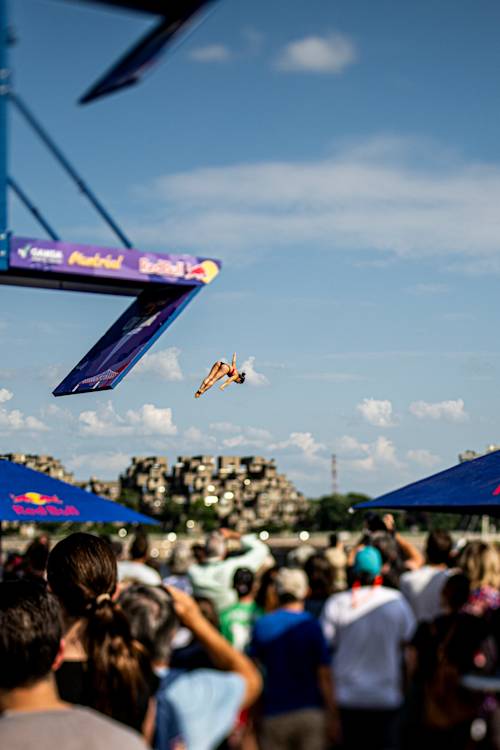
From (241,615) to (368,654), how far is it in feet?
3.55

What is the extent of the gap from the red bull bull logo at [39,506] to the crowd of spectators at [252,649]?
1.96 feet

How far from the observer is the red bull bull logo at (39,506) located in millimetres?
8148

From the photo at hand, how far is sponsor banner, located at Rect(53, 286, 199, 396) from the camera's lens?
4004 millimetres

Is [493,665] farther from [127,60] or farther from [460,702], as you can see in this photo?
[127,60]

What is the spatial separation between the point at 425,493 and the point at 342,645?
8.80 feet

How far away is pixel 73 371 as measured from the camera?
5.30 meters

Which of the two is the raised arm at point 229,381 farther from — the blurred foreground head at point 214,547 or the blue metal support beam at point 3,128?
the blurred foreground head at point 214,547

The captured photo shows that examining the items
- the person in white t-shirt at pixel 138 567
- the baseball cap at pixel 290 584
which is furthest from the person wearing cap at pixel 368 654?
the person in white t-shirt at pixel 138 567

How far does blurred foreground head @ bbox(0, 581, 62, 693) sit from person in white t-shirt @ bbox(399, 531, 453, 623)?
15.4 ft

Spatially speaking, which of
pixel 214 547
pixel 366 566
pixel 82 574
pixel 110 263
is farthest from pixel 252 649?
pixel 110 263

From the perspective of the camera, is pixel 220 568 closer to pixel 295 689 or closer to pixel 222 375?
pixel 295 689

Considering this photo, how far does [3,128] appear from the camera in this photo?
339cm

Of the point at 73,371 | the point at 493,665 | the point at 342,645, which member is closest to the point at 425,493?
the point at 342,645

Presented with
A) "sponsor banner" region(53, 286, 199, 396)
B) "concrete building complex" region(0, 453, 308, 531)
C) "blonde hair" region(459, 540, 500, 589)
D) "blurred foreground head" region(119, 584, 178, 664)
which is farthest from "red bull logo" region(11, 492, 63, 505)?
"concrete building complex" region(0, 453, 308, 531)
